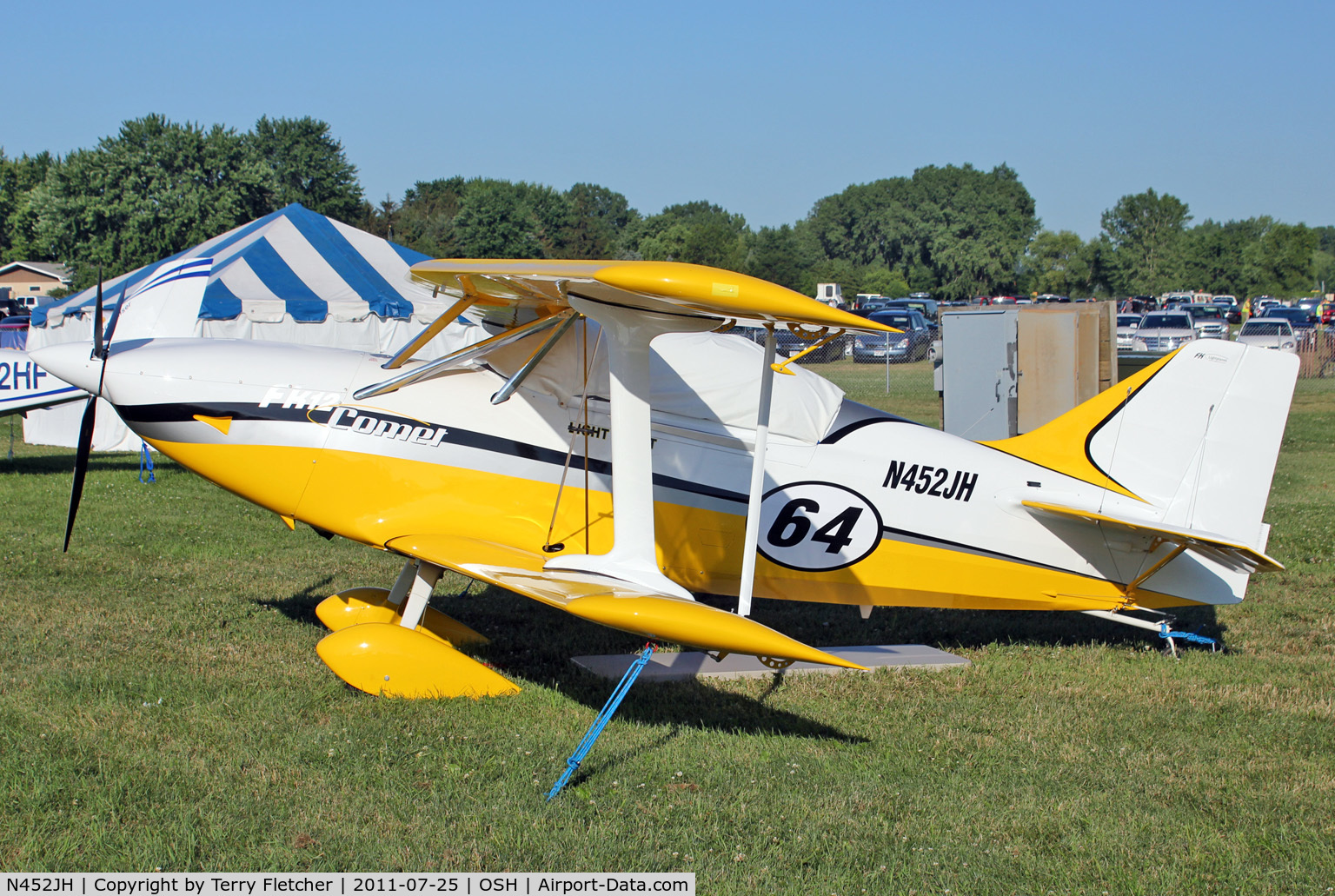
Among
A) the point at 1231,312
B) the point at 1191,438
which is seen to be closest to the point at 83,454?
the point at 1191,438

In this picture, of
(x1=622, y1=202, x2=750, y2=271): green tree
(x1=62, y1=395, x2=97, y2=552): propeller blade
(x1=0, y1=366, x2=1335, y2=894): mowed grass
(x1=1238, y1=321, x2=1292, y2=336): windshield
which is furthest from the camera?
(x1=622, y1=202, x2=750, y2=271): green tree

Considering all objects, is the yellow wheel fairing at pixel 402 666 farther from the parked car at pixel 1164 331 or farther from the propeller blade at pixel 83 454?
the parked car at pixel 1164 331

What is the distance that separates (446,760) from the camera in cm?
447

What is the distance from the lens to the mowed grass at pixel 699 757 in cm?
365

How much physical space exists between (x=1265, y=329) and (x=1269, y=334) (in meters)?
0.49

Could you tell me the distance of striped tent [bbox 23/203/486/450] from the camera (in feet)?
45.3

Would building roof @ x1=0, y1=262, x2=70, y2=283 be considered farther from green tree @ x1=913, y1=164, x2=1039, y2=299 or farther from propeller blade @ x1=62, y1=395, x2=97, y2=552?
propeller blade @ x1=62, y1=395, x2=97, y2=552

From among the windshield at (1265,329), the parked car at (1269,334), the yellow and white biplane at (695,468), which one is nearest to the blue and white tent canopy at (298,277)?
the yellow and white biplane at (695,468)

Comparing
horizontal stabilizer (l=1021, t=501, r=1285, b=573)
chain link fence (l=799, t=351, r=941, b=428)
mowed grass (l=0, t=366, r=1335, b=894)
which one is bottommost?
mowed grass (l=0, t=366, r=1335, b=894)

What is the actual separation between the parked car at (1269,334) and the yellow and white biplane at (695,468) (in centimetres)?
2468

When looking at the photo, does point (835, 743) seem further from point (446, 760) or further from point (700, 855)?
point (446, 760)

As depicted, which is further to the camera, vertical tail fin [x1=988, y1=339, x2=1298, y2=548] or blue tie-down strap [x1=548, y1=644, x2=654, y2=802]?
vertical tail fin [x1=988, y1=339, x2=1298, y2=548]

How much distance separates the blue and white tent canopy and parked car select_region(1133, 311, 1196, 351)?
21.8m

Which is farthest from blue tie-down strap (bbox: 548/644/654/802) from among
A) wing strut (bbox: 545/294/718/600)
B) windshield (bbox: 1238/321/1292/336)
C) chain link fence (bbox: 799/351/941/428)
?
windshield (bbox: 1238/321/1292/336)
